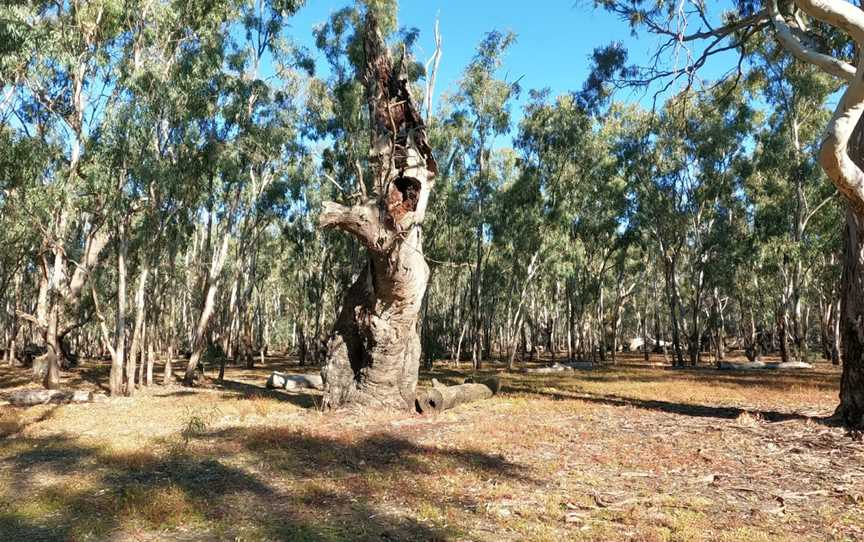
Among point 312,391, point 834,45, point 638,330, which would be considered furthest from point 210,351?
point 638,330

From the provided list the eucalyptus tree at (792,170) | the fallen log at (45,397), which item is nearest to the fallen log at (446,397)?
the fallen log at (45,397)

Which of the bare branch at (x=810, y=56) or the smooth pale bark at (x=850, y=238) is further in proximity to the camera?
the bare branch at (x=810, y=56)

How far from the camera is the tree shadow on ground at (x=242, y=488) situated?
529 centimetres

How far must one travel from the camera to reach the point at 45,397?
15.1 meters

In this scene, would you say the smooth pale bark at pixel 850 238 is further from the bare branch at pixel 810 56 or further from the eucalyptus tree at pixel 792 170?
the eucalyptus tree at pixel 792 170

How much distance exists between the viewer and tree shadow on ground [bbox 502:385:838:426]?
10577 millimetres

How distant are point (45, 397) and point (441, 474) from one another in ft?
41.9

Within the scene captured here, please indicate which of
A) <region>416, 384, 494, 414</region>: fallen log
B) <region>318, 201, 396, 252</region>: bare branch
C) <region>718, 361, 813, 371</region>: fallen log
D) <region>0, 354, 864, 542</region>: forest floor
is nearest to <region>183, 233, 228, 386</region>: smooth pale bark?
<region>0, 354, 864, 542</region>: forest floor

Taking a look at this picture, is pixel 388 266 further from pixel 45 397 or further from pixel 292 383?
pixel 45 397

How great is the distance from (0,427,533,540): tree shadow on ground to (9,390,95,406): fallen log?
5.97 metres

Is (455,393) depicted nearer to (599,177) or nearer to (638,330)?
(599,177)

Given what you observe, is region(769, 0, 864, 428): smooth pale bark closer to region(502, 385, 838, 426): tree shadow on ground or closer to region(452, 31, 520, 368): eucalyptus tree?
region(502, 385, 838, 426): tree shadow on ground

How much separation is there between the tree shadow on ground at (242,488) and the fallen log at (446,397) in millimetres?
2548

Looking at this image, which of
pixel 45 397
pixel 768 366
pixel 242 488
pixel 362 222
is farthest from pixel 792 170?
pixel 45 397
